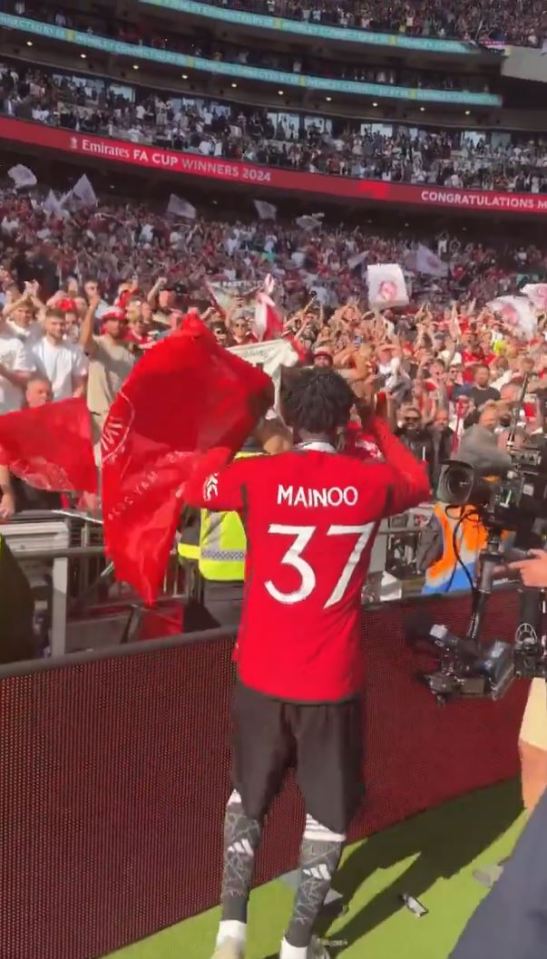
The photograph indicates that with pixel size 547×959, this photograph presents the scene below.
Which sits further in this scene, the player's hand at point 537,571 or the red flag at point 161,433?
the red flag at point 161,433

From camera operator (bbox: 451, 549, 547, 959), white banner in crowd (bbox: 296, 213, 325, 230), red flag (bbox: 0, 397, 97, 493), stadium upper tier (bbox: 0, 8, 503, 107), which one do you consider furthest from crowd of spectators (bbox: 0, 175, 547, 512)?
stadium upper tier (bbox: 0, 8, 503, 107)

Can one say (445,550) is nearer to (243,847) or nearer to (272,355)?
(272,355)

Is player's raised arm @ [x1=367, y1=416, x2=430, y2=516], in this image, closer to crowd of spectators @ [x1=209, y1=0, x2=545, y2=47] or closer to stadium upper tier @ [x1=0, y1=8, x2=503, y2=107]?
stadium upper tier @ [x1=0, y1=8, x2=503, y2=107]

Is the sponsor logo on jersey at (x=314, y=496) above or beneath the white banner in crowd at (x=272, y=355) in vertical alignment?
above

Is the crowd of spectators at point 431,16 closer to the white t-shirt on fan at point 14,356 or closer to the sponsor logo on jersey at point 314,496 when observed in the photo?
the white t-shirt on fan at point 14,356

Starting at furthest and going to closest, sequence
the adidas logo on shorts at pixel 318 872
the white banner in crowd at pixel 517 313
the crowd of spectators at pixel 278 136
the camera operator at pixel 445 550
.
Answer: the crowd of spectators at pixel 278 136
the white banner in crowd at pixel 517 313
the camera operator at pixel 445 550
the adidas logo on shorts at pixel 318 872

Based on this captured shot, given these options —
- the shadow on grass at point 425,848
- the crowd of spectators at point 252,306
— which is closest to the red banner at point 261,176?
the crowd of spectators at point 252,306

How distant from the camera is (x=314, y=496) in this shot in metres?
2.47

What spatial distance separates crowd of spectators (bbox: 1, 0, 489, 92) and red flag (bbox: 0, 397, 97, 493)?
28952 millimetres

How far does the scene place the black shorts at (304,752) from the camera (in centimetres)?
252

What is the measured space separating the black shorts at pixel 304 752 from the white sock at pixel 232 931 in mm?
317

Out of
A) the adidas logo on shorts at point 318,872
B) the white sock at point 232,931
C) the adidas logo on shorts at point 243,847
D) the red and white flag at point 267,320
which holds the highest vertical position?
the red and white flag at point 267,320

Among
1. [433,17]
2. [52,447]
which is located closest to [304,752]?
[52,447]

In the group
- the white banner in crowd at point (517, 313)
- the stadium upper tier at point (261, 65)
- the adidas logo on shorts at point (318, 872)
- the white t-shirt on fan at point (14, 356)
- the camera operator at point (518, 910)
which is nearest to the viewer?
the camera operator at point (518, 910)
